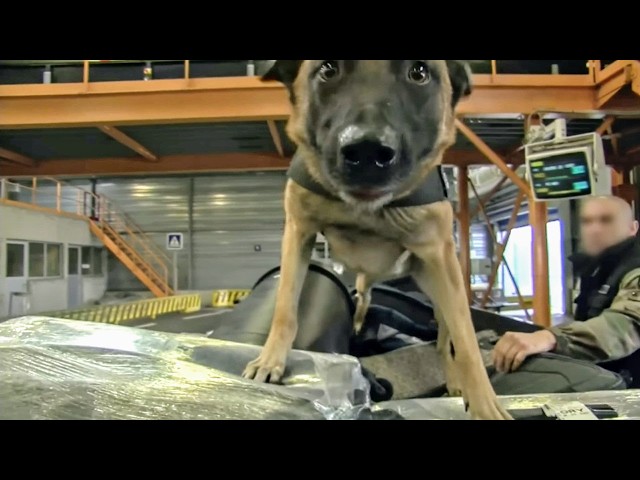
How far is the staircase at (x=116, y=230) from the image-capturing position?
966cm

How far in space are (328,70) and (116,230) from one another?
10740mm

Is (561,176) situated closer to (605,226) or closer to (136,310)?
(605,226)

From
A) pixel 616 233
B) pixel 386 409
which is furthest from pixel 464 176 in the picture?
pixel 386 409

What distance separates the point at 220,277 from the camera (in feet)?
35.5

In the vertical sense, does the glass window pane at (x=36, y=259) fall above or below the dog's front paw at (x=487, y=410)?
above

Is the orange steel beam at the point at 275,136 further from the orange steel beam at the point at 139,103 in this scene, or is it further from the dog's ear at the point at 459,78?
the dog's ear at the point at 459,78

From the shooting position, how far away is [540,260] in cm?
384

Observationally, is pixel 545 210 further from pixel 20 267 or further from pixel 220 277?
pixel 220 277

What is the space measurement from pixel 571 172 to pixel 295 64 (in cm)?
180

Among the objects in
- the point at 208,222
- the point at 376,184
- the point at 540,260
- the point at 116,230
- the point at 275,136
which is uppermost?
the point at 275,136

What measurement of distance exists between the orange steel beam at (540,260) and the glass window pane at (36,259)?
6.70 m

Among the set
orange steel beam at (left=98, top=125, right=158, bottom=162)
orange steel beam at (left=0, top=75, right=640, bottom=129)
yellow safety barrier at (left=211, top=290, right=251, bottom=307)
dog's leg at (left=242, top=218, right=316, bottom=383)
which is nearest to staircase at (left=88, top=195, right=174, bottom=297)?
yellow safety barrier at (left=211, top=290, right=251, bottom=307)

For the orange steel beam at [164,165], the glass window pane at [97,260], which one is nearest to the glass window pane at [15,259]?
the orange steel beam at [164,165]

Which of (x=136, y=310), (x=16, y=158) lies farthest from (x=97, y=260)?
(x=16, y=158)
